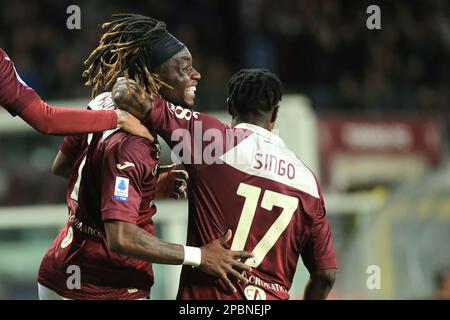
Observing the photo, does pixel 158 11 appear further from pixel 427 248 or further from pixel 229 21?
pixel 427 248

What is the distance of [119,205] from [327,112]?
8.25 meters

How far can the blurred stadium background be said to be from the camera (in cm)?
893

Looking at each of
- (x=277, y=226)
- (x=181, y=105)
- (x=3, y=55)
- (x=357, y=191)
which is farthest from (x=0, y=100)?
(x=357, y=191)

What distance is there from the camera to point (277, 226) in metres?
4.19

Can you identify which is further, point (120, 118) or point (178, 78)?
point (178, 78)

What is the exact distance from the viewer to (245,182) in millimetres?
4141

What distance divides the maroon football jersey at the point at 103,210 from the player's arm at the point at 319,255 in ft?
2.35

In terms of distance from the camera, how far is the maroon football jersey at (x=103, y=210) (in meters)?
4.04

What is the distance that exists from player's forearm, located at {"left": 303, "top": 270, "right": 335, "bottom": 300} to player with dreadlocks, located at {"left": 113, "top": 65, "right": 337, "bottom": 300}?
0.24 meters

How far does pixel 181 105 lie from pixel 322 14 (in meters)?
9.90

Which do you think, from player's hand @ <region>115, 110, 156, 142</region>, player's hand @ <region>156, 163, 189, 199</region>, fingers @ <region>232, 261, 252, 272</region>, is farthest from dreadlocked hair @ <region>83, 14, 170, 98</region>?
fingers @ <region>232, 261, 252, 272</region>

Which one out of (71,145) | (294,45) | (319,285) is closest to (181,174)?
(71,145)

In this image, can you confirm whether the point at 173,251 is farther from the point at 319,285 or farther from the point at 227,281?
the point at 319,285

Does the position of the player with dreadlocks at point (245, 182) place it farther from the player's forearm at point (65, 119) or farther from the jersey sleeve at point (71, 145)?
the jersey sleeve at point (71, 145)
